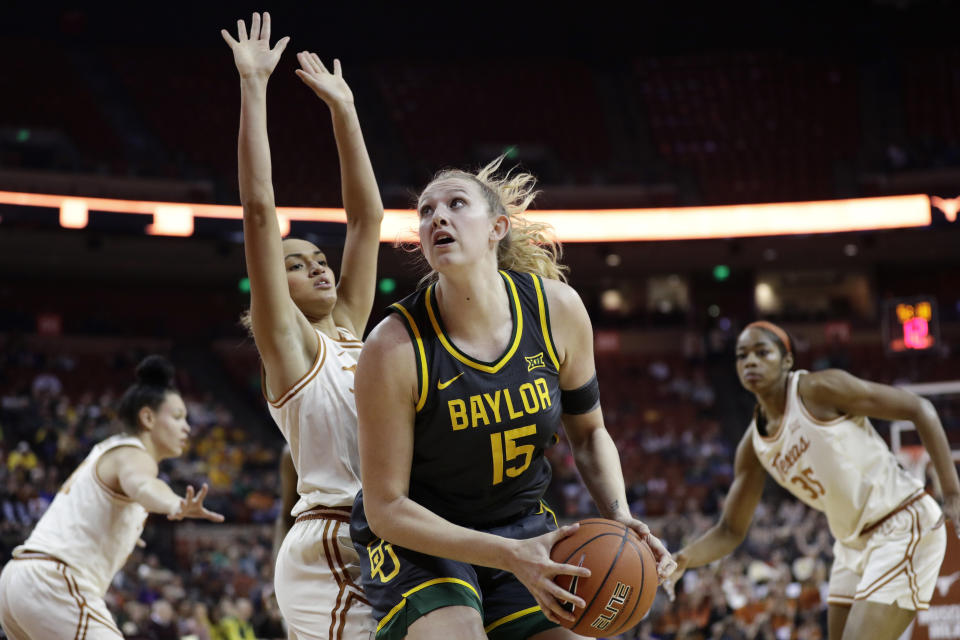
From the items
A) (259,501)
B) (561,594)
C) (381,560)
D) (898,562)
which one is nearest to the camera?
(561,594)

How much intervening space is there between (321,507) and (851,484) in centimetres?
286

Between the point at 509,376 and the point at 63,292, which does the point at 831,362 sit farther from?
the point at 509,376

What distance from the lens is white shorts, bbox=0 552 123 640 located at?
438 cm

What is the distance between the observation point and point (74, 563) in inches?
176

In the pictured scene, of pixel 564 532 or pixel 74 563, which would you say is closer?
pixel 564 532

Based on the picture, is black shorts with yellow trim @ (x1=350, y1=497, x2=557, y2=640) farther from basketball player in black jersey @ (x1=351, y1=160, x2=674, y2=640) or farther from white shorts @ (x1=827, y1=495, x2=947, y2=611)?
white shorts @ (x1=827, y1=495, x2=947, y2=611)

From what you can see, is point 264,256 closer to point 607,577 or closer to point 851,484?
point 607,577

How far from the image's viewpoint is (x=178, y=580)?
11.7 meters

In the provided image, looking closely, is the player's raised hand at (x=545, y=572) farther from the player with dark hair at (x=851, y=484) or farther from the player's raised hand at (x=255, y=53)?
the player with dark hair at (x=851, y=484)

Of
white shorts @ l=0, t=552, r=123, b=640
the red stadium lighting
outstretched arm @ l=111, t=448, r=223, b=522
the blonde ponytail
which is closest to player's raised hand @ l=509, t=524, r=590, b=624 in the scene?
the blonde ponytail

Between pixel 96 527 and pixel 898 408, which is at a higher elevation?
pixel 898 408

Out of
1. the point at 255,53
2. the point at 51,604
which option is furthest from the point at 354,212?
the point at 51,604

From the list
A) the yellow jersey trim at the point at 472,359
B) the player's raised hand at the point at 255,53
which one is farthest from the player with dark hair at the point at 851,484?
the player's raised hand at the point at 255,53

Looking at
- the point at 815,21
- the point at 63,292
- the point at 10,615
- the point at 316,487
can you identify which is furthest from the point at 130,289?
the point at 316,487
